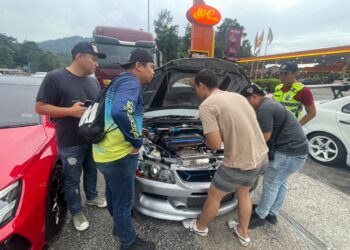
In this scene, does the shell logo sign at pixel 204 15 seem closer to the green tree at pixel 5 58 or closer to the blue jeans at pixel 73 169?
the blue jeans at pixel 73 169

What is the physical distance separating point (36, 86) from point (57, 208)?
165 centimetres

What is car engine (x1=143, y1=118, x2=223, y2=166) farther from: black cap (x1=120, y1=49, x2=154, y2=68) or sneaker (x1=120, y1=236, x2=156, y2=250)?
black cap (x1=120, y1=49, x2=154, y2=68)

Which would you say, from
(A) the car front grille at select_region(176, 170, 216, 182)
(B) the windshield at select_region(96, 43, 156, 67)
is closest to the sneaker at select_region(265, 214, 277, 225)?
(A) the car front grille at select_region(176, 170, 216, 182)

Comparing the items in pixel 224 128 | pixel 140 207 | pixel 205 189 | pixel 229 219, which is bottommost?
pixel 229 219

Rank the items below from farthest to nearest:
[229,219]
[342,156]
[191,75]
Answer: [342,156] → [191,75] → [229,219]

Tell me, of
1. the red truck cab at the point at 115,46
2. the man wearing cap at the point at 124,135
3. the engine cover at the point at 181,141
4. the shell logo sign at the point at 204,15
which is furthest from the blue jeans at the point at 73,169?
the shell logo sign at the point at 204,15

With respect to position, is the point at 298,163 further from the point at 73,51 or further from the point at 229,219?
the point at 73,51

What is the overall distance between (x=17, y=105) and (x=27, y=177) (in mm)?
1279

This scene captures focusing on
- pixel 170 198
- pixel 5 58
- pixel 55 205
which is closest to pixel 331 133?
pixel 170 198

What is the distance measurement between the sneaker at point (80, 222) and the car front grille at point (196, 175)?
3.59 feet

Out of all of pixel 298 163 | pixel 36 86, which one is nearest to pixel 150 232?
pixel 298 163

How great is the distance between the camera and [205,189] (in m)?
2.05

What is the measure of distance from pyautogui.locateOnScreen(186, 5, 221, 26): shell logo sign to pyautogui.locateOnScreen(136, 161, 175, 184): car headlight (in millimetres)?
5659

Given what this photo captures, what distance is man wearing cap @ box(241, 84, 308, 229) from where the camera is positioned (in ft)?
6.51
